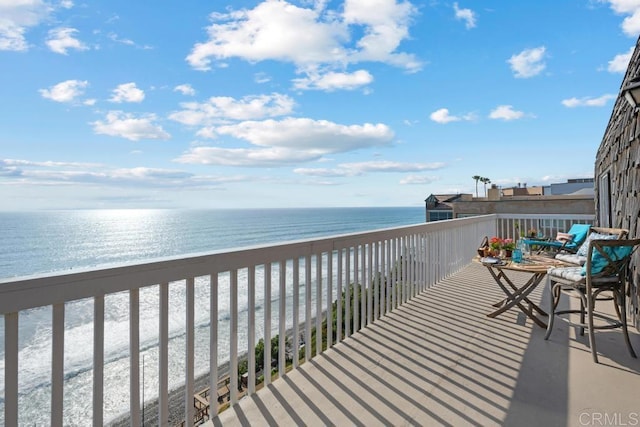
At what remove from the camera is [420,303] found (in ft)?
13.1

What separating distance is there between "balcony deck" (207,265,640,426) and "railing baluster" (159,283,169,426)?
328 millimetres

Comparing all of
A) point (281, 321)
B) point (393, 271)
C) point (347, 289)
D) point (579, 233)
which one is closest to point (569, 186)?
point (579, 233)

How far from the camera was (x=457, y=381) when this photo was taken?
221cm

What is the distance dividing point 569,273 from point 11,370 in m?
3.52

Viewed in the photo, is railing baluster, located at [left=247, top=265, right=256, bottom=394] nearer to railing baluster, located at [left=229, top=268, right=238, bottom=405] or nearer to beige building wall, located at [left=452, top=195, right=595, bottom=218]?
railing baluster, located at [left=229, top=268, right=238, bottom=405]

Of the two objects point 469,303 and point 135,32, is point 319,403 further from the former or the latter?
point 135,32

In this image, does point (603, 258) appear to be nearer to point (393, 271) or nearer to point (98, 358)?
point (393, 271)

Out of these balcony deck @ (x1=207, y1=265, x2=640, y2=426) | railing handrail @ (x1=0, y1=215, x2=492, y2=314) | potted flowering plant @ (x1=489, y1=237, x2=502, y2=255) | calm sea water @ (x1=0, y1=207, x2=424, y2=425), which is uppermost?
railing handrail @ (x1=0, y1=215, x2=492, y2=314)

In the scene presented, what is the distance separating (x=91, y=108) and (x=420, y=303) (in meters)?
20.7

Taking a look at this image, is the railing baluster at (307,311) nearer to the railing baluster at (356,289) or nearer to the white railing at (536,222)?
the railing baluster at (356,289)

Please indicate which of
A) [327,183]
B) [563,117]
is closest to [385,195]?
[327,183]

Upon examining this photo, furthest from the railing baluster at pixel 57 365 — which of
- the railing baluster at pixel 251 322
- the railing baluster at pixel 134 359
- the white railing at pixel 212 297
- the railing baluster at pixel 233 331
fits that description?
the railing baluster at pixel 251 322

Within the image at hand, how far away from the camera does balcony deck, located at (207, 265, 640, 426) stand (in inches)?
73.0

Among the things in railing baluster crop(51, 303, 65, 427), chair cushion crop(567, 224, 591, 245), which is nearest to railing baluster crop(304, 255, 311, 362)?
railing baluster crop(51, 303, 65, 427)
